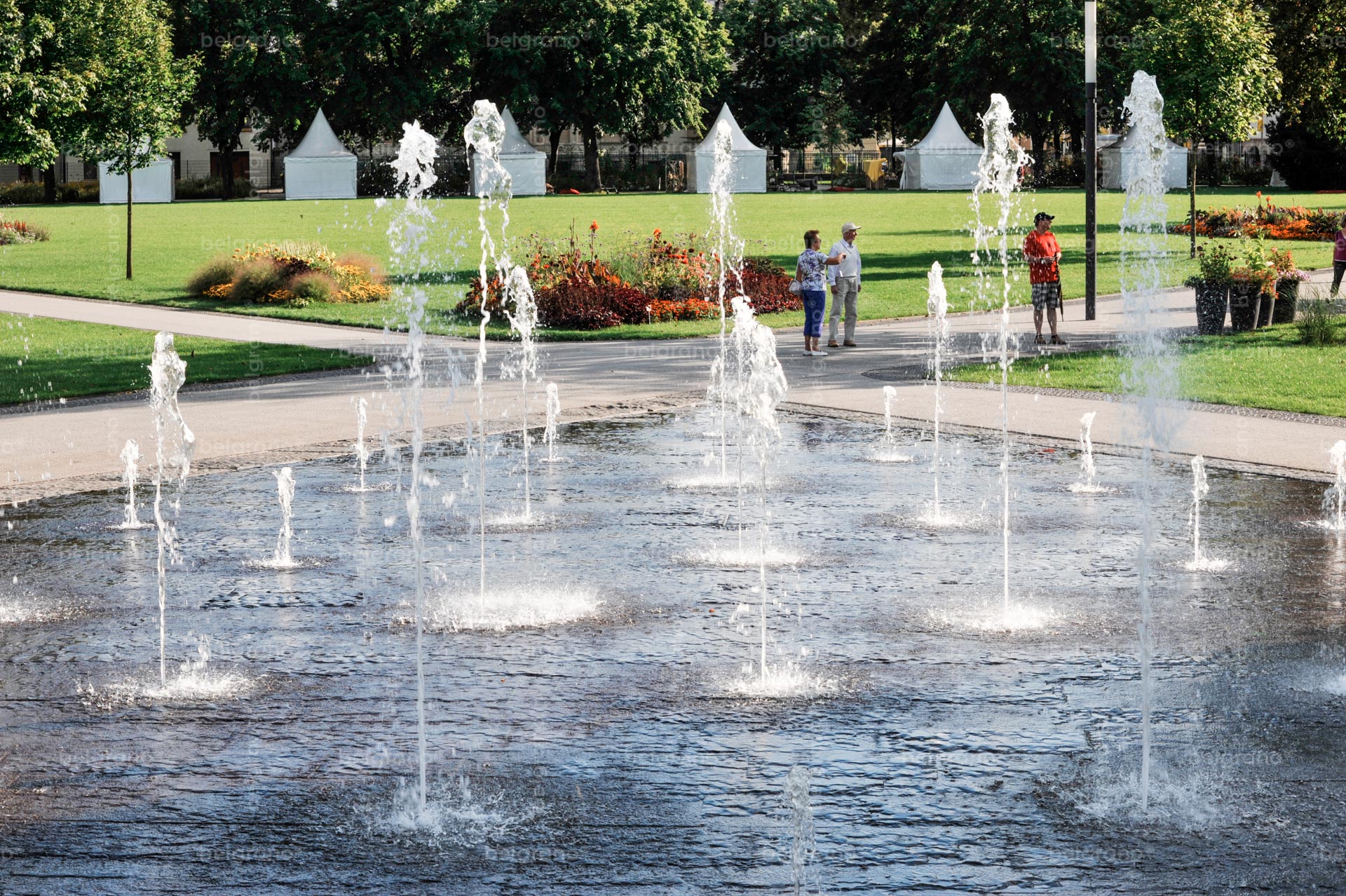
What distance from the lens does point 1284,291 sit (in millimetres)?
21188

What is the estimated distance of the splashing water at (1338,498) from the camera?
10.0 m

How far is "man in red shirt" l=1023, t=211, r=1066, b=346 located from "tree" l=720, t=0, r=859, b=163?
64.5 m

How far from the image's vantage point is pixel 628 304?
22812 millimetres

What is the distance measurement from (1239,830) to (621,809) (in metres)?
2.15

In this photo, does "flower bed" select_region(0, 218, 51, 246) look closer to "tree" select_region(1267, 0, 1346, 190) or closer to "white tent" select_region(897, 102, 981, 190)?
"tree" select_region(1267, 0, 1346, 190)

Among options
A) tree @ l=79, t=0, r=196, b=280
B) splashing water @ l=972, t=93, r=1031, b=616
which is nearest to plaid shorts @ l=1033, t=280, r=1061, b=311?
splashing water @ l=972, t=93, r=1031, b=616

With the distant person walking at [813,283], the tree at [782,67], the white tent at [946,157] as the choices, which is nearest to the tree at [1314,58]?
the distant person walking at [813,283]

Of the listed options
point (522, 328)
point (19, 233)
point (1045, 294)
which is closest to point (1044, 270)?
point (1045, 294)

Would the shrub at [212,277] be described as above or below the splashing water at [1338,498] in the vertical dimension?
above

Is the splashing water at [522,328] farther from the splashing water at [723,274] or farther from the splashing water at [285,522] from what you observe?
the splashing water at [285,522]

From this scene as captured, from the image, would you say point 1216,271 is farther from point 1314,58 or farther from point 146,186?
point 146,186

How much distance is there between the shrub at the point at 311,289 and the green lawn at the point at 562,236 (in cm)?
57

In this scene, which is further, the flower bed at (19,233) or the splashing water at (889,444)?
the flower bed at (19,233)

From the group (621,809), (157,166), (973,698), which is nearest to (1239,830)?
(973,698)
